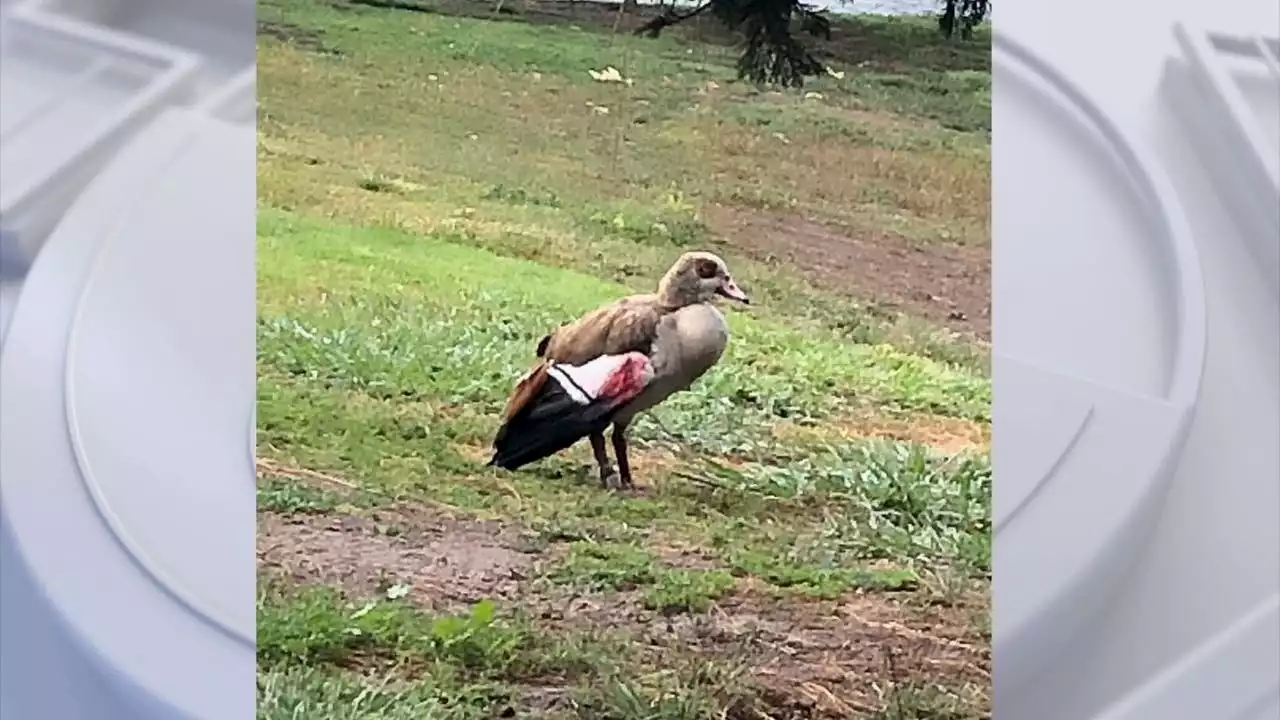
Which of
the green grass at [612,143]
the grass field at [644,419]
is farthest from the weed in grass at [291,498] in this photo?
the green grass at [612,143]

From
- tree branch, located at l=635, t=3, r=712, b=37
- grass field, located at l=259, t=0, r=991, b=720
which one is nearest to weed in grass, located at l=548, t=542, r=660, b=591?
grass field, located at l=259, t=0, r=991, b=720

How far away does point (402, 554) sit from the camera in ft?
4.13

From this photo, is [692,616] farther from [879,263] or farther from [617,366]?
[879,263]

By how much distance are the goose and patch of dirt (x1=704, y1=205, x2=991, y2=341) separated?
5 centimetres

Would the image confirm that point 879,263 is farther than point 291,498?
Yes

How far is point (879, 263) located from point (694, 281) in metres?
0.19

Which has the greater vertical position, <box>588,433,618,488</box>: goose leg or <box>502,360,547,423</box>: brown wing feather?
<box>502,360,547,423</box>: brown wing feather

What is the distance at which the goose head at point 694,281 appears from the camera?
1.33m

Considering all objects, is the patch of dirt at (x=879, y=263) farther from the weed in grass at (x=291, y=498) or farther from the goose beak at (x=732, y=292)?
the weed in grass at (x=291, y=498)

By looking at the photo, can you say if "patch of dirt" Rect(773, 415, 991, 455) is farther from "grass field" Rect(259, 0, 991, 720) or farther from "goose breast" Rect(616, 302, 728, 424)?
"goose breast" Rect(616, 302, 728, 424)

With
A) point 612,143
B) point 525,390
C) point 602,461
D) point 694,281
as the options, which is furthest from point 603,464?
point 612,143

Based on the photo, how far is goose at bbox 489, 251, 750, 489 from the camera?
1293 millimetres
